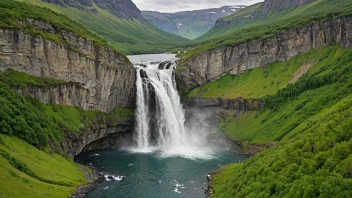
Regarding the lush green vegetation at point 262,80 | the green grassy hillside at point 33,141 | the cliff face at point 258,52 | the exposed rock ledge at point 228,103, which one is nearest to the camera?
the green grassy hillside at point 33,141

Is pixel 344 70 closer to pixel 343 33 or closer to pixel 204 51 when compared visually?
pixel 343 33

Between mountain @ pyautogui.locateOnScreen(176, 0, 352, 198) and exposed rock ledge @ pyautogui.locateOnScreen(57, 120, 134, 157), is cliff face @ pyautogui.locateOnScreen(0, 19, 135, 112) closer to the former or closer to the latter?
exposed rock ledge @ pyautogui.locateOnScreen(57, 120, 134, 157)

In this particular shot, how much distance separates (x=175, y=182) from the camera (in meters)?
96.0

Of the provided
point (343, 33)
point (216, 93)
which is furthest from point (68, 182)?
point (343, 33)

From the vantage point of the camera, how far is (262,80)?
534ft

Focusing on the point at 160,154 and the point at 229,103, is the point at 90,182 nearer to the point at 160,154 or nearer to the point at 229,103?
the point at 160,154

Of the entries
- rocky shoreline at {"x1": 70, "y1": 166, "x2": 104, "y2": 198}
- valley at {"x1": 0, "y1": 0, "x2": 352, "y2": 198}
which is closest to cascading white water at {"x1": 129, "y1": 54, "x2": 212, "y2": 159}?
valley at {"x1": 0, "y1": 0, "x2": 352, "y2": 198}

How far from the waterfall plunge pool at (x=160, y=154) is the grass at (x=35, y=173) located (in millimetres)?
6920

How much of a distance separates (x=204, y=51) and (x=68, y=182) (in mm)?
98096

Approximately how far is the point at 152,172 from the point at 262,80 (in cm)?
7850

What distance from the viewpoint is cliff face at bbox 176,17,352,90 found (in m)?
160

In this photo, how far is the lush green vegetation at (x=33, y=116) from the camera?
93.2 metres

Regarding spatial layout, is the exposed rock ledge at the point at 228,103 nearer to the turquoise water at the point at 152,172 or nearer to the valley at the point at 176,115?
the valley at the point at 176,115

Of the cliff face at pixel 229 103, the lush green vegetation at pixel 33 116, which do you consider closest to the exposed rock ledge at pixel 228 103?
the cliff face at pixel 229 103
